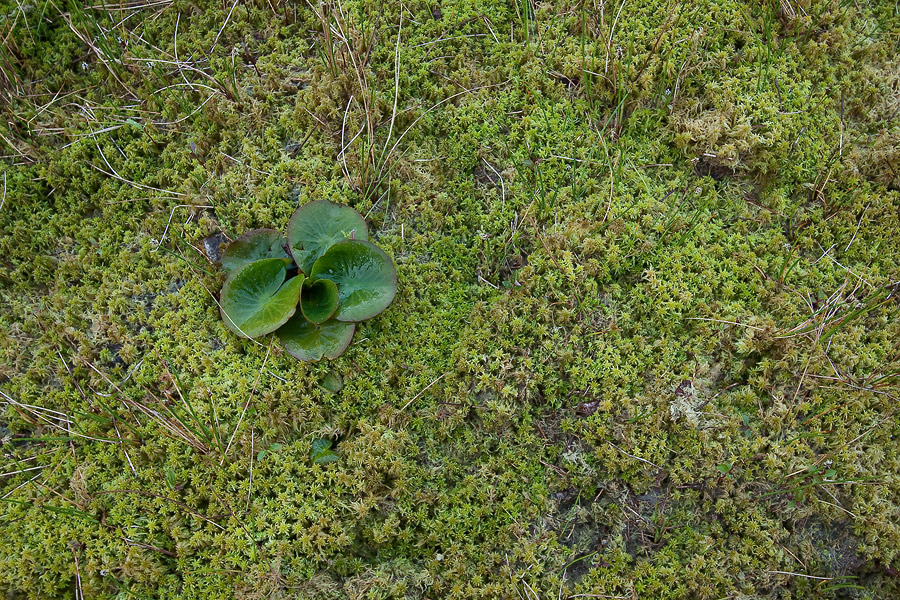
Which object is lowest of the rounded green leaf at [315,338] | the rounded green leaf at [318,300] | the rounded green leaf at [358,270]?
the rounded green leaf at [315,338]

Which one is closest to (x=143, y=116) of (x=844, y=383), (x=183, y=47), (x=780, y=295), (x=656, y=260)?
(x=183, y=47)

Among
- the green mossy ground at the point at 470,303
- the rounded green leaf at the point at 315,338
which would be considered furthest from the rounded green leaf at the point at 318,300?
the green mossy ground at the point at 470,303

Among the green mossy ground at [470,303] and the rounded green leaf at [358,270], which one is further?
the rounded green leaf at [358,270]

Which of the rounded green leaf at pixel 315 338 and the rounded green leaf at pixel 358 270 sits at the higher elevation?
the rounded green leaf at pixel 358 270

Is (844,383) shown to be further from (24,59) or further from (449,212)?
Answer: (24,59)

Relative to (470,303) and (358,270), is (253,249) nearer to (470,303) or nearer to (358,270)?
(358,270)

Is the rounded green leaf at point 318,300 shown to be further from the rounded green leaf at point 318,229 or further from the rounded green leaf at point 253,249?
the rounded green leaf at point 253,249
